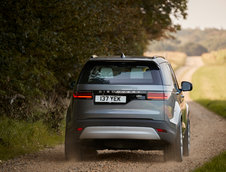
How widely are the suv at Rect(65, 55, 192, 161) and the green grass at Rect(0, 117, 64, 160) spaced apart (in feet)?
8.18

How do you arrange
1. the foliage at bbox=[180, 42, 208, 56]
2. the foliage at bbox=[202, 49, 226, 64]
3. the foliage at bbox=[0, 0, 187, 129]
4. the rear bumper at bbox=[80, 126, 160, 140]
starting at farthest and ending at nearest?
1. the foliage at bbox=[180, 42, 208, 56]
2. the foliage at bbox=[202, 49, 226, 64]
3. the foliage at bbox=[0, 0, 187, 129]
4. the rear bumper at bbox=[80, 126, 160, 140]

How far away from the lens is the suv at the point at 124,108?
26.5 ft

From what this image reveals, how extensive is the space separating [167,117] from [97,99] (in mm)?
1191

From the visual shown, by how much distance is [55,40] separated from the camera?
12594 millimetres

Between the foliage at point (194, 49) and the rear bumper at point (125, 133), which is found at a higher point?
the rear bumper at point (125, 133)

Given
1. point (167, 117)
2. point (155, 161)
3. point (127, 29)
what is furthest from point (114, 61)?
point (127, 29)

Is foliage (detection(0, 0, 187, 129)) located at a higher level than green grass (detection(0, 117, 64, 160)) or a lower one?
higher

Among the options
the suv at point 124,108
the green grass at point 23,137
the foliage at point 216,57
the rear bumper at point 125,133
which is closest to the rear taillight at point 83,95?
the suv at point 124,108

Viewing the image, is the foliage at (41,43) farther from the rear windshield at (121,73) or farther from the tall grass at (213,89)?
the tall grass at (213,89)

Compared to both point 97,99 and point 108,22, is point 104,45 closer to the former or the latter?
point 108,22

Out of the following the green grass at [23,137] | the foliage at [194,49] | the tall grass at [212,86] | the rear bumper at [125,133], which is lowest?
the foliage at [194,49]

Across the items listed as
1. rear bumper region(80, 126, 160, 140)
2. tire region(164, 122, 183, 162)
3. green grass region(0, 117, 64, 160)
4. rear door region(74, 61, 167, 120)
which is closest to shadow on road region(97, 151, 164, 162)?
tire region(164, 122, 183, 162)

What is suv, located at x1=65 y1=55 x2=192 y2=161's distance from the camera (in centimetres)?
808

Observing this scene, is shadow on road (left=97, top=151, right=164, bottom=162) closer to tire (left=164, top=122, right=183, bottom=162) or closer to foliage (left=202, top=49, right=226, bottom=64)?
tire (left=164, top=122, right=183, bottom=162)
